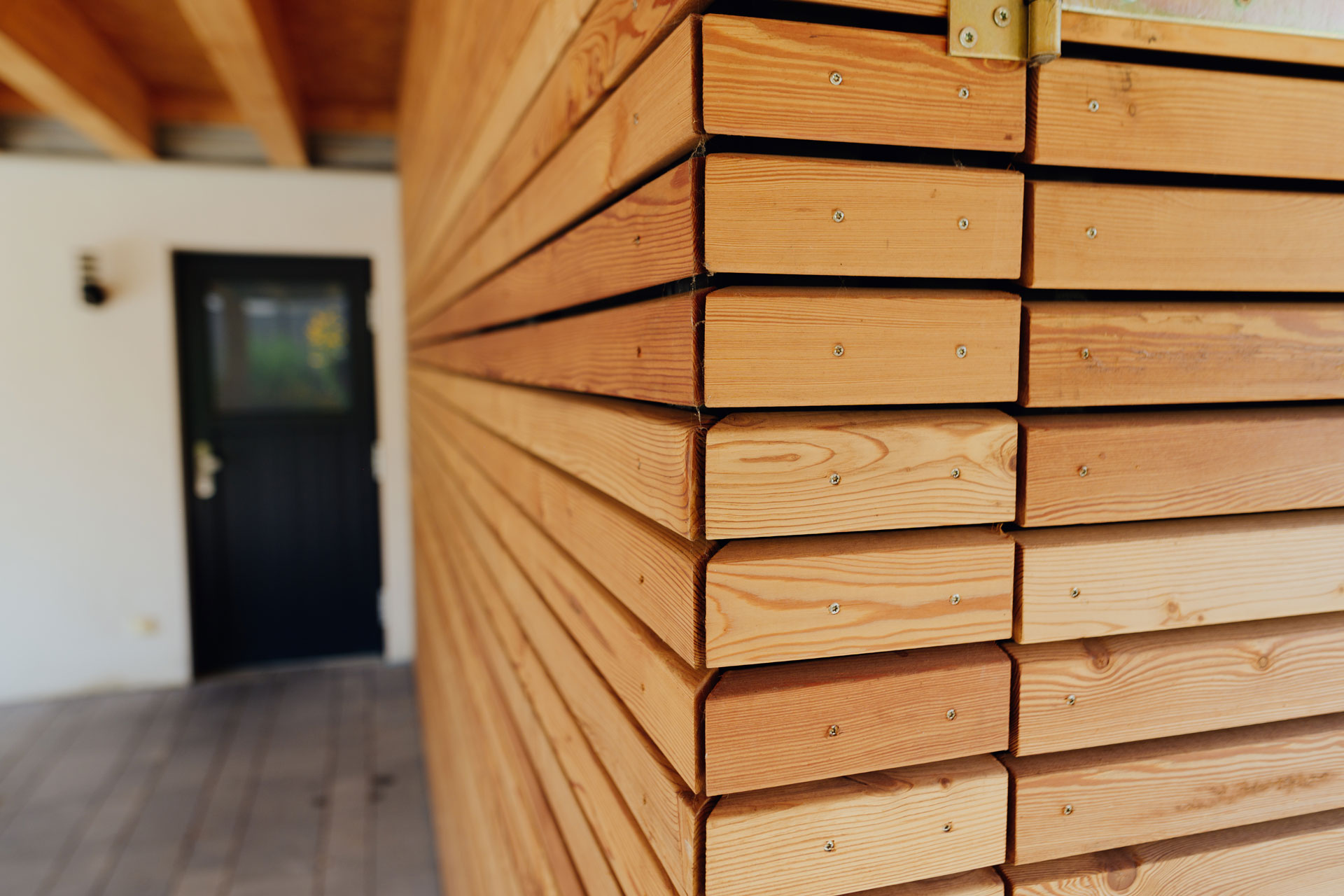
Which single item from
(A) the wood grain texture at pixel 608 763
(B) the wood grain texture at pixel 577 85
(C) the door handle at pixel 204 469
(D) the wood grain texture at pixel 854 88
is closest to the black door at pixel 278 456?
(C) the door handle at pixel 204 469

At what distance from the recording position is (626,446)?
2.42 ft

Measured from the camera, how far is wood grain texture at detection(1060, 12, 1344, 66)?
0.66 meters

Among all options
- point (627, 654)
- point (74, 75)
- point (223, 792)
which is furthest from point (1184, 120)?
point (223, 792)

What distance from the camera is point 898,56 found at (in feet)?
2.00

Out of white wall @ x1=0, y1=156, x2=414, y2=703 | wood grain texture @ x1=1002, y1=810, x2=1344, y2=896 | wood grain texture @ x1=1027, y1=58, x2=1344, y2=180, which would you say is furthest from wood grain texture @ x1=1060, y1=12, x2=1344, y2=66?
white wall @ x1=0, y1=156, x2=414, y2=703

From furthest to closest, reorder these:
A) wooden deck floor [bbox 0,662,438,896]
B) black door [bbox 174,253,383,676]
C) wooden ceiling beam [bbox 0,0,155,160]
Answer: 1. black door [bbox 174,253,383,676]
2. wooden deck floor [bbox 0,662,438,896]
3. wooden ceiling beam [bbox 0,0,155,160]

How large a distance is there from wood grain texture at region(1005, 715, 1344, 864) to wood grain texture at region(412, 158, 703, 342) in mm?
508

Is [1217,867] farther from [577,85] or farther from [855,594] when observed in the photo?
[577,85]

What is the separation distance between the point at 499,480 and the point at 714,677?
3.00 ft

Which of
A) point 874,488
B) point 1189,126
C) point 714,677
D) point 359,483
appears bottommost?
point 359,483

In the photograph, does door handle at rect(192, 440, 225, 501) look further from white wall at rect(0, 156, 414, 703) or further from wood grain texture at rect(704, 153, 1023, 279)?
wood grain texture at rect(704, 153, 1023, 279)

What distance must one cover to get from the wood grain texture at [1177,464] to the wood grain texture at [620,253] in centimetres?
31

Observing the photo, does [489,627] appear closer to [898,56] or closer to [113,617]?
[898,56]

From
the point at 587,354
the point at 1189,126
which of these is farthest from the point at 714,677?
the point at 1189,126
